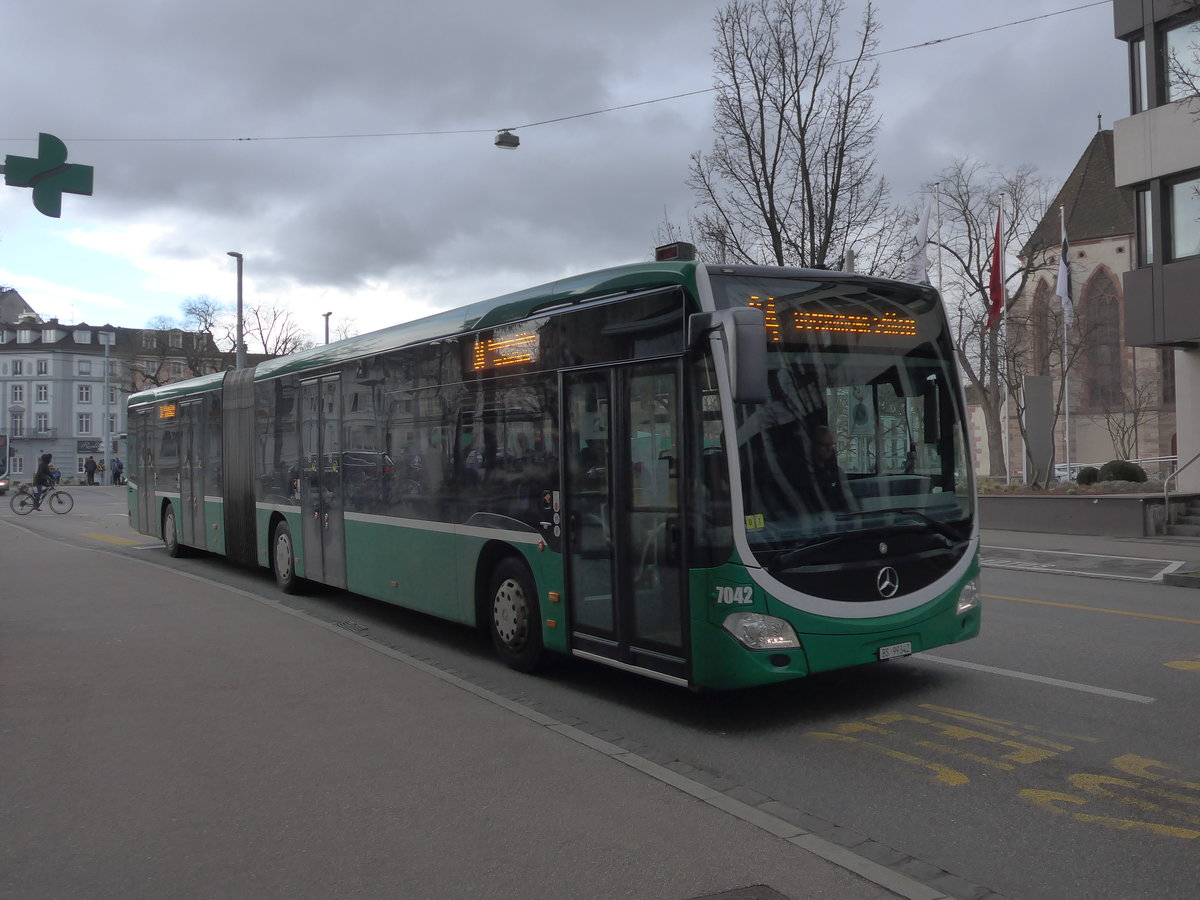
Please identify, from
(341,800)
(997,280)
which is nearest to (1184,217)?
(997,280)

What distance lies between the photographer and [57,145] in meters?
10.8

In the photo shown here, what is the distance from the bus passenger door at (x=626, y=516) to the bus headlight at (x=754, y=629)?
35 cm

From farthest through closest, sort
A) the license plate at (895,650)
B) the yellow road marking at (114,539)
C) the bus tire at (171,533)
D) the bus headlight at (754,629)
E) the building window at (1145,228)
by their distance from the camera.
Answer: the building window at (1145,228)
the yellow road marking at (114,539)
the bus tire at (171,533)
the license plate at (895,650)
the bus headlight at (754,629)

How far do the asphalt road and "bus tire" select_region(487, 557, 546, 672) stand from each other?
176 mm

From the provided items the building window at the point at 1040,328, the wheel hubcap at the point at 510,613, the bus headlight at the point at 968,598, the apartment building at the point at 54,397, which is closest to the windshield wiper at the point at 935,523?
the bus headlight at the point at 968,598

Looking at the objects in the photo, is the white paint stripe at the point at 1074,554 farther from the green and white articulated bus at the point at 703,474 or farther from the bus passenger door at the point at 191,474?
the bus passenger door at the point at 191,474

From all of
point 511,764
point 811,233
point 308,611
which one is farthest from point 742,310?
point 811,233

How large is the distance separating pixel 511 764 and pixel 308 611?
6.70m

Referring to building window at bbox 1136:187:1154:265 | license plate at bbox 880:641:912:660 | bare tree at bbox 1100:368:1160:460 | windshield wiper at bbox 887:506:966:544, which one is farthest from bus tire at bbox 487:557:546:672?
bare tree at bbox 1100:368:1160:460

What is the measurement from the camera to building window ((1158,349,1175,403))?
1956 inches

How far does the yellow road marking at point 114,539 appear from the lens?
2162cm

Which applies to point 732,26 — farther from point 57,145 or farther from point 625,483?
point 625,483

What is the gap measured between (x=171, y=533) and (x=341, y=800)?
14266 millimetres

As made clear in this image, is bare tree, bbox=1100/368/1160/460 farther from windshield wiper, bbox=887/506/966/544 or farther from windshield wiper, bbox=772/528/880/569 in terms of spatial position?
windshield wiper, bbox=772/528/880/569
